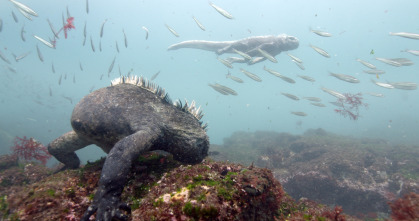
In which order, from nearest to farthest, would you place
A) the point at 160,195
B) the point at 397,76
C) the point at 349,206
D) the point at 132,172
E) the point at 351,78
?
the point at 160,195 → the point at 132,172 → the point at 349,206 → the point at 351,78 → the point at 397,76

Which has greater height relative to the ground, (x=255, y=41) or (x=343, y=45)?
(x=343, y=45)

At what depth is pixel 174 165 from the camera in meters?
3.72

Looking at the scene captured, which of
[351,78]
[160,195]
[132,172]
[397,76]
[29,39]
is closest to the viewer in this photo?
[160,195]

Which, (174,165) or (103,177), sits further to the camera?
(174,165)

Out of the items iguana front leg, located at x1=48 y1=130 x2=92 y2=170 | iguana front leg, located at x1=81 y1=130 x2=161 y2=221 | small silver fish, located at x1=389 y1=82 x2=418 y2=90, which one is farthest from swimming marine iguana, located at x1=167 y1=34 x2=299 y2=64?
iguana front leg, located at x1=81 y1=130 x2=161 y2=221

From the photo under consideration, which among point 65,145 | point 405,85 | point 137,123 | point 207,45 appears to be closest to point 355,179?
point 405,85

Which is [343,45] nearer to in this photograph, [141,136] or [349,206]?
[349,206]

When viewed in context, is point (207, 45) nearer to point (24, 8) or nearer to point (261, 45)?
point (261, 45)

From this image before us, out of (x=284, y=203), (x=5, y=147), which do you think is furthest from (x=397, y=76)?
(x=5, y=147)

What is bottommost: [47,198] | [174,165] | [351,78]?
[47,198]

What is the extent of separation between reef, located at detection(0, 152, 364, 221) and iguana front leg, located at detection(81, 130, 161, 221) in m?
0.20

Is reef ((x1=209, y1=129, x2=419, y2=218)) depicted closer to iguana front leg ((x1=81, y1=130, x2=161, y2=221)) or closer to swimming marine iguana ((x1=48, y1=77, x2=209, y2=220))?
swimming marine iguana ((x1=48, y1=77, x2=209, y2=220))

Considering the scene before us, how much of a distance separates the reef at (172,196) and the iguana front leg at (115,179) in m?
0.20

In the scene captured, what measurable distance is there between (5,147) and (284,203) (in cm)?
3846
